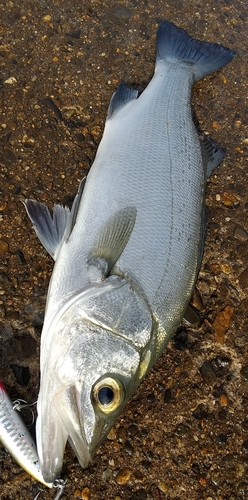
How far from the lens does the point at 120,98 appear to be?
3164mm

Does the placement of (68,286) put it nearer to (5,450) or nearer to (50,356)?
(50,356)

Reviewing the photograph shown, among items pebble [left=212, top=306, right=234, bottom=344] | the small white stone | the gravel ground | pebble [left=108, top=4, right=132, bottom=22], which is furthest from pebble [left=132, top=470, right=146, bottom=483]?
pebble [left=108, top=4, right=132, bottom=22]

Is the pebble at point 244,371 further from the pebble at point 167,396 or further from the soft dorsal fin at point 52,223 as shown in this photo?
the soft dorsal fin at point 52,223

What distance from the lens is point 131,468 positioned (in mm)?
2504

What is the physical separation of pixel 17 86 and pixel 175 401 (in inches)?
96.9

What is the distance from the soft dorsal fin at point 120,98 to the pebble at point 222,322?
5.13ft

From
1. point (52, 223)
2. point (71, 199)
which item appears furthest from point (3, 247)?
point (71, 199)

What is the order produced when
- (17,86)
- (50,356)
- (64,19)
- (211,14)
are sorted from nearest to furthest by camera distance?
(50,356), (17,86), (64,19), (211,14)

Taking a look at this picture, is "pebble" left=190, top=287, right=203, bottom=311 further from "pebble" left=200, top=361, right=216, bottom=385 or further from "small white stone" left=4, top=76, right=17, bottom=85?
"small white stone" left=4, top=76, right=17, bottom=85

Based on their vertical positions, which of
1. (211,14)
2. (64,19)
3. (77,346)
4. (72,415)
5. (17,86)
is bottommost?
(72,415)

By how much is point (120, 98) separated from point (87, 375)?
202 cm

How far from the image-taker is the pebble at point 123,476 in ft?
8.07

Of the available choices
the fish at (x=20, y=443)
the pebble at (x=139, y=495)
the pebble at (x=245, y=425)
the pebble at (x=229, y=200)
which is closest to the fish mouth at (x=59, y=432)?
the fish at (x=20, y=443)

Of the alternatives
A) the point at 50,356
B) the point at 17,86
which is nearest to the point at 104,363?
the point at 50,356
